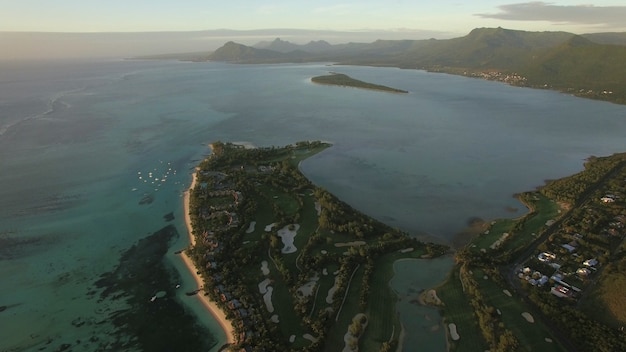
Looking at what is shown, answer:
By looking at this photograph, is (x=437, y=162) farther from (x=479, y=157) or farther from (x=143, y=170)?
(x=143, y=170)

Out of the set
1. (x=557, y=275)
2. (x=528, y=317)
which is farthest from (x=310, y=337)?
(x=557, y=275)

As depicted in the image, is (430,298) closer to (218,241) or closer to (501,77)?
(218,241)

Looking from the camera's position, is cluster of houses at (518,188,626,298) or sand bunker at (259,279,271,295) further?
cluster of houses at (518,188,626,298)

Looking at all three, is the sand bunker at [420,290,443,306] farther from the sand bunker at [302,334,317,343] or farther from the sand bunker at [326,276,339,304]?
the sand bunker at [302,334,317,343]

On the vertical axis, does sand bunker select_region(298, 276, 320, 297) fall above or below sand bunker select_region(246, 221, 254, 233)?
below

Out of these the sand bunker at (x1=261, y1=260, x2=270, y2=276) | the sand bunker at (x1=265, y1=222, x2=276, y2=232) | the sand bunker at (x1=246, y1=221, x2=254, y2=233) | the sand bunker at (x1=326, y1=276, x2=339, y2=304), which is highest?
the sand bunker at (x1=246, y1=221, x2=254, y2=233)

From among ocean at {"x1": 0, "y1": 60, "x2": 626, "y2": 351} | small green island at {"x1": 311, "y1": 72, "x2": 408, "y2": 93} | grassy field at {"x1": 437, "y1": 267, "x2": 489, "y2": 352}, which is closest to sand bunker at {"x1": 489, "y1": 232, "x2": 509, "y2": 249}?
ocean at {"x1": 0, "y1": 60, "x2": 626, "y2": 351}
